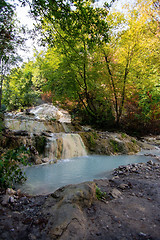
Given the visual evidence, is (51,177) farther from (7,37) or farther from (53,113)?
(53,113)

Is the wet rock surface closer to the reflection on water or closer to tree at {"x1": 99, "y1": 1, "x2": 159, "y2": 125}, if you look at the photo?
the reflection on water

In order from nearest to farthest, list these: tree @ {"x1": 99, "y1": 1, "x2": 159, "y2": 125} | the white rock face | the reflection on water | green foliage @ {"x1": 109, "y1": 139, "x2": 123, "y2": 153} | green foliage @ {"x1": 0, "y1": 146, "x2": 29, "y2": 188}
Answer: green foliage @ {"x1": 0, "y1": 146, "x2": 29, "y2": 188}
the reflection on water
green foliage @ {"x1": 109, "y1": 139, "x2": 123, "y2": 153}
tree @ {"x1": 99, "y1": 1, "x2": 159, "y2": 125}
the white rock face

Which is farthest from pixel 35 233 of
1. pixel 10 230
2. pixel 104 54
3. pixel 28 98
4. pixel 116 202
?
pixel 28 98

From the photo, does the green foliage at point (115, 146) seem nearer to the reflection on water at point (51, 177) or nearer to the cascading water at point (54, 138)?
the cascading water at point (54, 138)

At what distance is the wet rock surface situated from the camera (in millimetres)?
1540

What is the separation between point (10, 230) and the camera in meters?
1.56

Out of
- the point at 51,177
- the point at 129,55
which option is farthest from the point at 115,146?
the point at 129,55

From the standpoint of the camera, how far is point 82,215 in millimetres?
1795

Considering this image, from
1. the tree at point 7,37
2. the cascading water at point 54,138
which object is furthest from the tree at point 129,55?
the tree at point 7,37

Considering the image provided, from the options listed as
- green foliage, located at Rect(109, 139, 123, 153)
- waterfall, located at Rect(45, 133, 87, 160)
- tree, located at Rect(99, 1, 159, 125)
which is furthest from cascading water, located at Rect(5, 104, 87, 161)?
tree, located at Rect(99, 1, 159, 125)

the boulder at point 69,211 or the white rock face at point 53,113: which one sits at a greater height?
the white rock face at point 53,113

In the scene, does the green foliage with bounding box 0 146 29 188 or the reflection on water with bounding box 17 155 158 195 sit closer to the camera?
the green foliage with bounding box 0 146 29 188

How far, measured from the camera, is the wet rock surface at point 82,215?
154cm

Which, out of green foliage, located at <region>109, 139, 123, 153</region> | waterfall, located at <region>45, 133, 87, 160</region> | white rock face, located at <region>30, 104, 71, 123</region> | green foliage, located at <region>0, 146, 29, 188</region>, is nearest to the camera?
green foliage, located at <region>0, 146, 29, 188</region>
